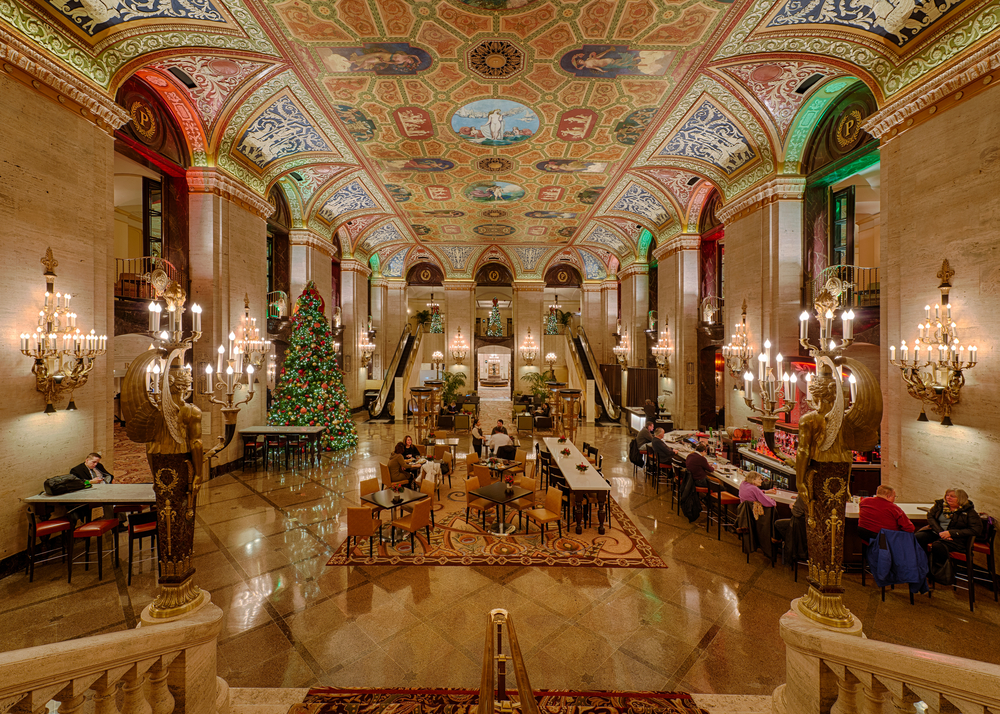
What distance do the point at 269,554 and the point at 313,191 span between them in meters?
11.0

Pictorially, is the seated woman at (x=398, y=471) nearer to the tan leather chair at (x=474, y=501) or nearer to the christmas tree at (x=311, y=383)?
the tan leather chair at (x=474, y=501)

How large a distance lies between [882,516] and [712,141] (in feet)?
27.0

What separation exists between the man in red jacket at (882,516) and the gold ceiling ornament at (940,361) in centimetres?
142

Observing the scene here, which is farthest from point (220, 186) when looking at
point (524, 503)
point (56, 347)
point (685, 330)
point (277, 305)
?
point (685, 330)

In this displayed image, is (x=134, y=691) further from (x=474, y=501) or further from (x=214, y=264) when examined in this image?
(x=214, y=264)

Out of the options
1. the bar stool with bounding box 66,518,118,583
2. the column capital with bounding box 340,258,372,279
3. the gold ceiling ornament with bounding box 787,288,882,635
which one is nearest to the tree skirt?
the bar stool with bounding box 66,518,118,583

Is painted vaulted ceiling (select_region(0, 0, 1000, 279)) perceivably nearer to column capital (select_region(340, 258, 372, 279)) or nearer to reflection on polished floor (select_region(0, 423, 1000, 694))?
column capital (select_region(340, 258, 372, 279))

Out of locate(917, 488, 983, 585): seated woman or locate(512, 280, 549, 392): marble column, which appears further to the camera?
locate(512, 280, 549, 392): marble column

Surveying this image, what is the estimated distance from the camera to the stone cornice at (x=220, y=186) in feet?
30.1

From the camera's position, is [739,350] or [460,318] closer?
[739,350]

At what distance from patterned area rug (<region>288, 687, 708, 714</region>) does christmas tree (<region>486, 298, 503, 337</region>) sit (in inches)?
873

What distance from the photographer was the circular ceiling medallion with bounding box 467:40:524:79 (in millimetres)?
6789

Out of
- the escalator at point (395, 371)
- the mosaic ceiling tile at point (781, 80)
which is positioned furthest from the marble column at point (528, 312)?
the mosaic ceiling tile at point (781, 80)

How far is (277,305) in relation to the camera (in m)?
13.1
